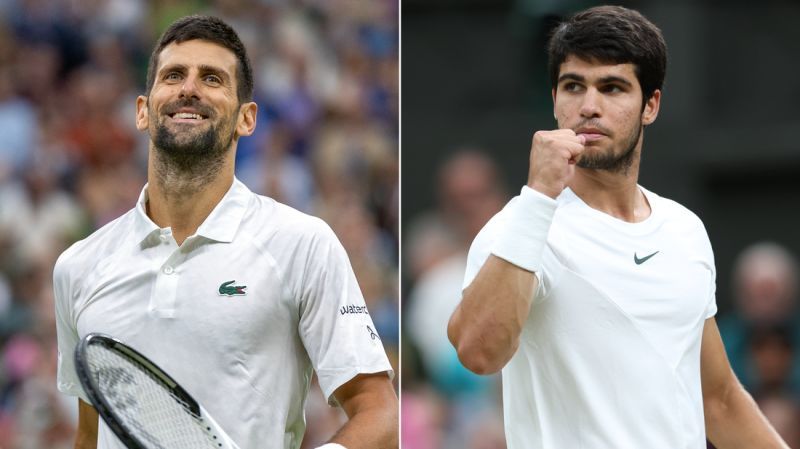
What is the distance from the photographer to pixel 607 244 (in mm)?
4000

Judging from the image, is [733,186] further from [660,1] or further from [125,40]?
[125,40]

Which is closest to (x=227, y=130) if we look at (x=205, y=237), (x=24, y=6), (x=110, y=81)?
(x=205, y=237)

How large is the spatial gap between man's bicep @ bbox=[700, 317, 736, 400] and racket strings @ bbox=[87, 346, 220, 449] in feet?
4.61

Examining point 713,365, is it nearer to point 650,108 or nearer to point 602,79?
point 650,108

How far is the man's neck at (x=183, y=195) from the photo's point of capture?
13.6 feet

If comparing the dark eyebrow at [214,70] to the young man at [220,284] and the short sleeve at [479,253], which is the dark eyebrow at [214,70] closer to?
the young man at [220,284]

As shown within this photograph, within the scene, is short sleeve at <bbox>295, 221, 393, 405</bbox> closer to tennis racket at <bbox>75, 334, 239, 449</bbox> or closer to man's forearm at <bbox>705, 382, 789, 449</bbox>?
tennis racket at <bbox>75, 334, 239, 449</bbox>

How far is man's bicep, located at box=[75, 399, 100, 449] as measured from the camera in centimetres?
428

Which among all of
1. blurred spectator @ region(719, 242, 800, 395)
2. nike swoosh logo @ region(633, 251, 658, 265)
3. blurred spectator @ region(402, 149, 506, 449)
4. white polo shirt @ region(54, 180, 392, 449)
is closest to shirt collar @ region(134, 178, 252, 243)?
white polo shirt @ region(54, 180, 392, 449)

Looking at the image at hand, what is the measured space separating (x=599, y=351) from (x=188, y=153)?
119cm

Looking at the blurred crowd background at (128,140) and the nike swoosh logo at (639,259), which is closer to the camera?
the nike swoosh logo at (639,259)

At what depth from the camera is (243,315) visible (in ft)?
13.0

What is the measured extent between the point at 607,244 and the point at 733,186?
872 centimetres

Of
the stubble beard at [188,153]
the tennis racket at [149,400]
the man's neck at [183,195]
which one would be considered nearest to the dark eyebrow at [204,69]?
the stubble beard at [188,153]
